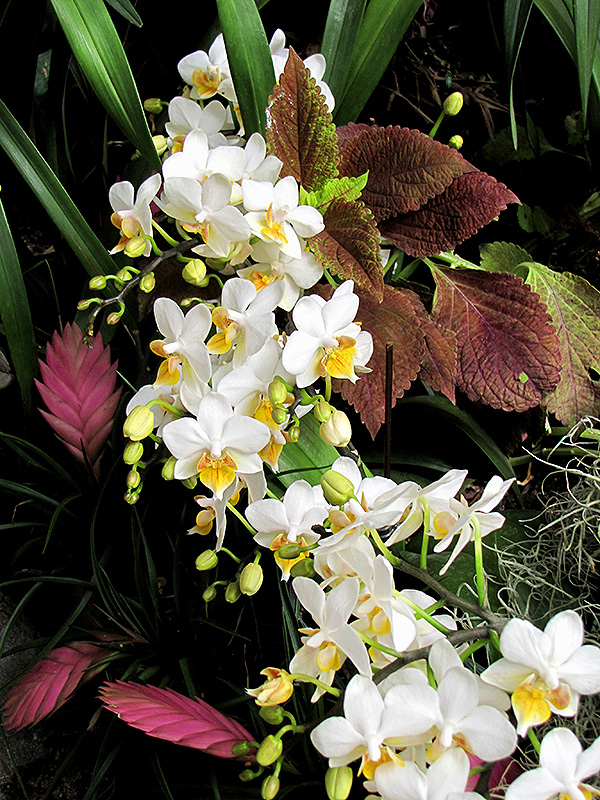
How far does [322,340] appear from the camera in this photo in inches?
19.9

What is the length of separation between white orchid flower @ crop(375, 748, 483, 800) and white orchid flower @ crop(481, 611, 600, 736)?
41 millimetres

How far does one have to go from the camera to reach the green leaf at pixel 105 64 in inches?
25.4

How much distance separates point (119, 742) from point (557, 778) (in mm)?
470

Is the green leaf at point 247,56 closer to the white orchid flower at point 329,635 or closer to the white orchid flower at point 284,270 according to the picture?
the white orchid flower at point 284,270

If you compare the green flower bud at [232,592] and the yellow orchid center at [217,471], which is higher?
the yellow orchid center at [217,471]

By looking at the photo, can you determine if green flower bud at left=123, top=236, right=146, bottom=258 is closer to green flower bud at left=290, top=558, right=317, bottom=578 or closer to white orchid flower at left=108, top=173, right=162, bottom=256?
white orchid flower at left=108, top=173, right=162, bottom=256

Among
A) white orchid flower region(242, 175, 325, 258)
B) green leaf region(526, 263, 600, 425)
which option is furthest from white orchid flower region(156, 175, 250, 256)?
green leaf region(526, 263, 600, 425)

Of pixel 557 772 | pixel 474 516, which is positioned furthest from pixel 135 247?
pixel 557 772

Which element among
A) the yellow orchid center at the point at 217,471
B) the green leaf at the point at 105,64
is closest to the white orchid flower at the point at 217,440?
the yellow orchid center at the point at 217,471

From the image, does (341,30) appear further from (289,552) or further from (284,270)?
(289,552)

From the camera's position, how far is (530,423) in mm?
838

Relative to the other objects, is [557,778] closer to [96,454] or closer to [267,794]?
[267,794]

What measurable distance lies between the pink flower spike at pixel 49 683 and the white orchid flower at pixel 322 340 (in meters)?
0.36

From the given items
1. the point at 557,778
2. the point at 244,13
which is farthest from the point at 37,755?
the point at 244,13
